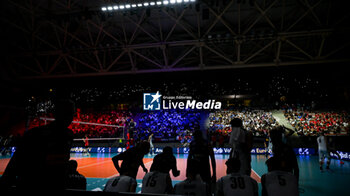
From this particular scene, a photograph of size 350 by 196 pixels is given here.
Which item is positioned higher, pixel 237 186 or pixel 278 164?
pixel 278 164

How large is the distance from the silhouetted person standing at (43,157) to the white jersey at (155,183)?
122cm

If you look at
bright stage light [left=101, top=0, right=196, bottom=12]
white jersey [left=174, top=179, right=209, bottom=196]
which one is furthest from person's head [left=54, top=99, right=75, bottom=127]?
bright stage light [left=101, top=0, right=196, bottom=12]

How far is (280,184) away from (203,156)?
138 cm

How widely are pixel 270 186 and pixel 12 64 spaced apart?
21260mm

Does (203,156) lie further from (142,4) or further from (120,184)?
(142,4)

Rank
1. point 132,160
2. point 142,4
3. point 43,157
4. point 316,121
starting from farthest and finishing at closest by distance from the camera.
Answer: point 316,121 → point 142,4 → point 132,160 → point 43,157

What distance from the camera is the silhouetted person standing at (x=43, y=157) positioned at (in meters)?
1.43

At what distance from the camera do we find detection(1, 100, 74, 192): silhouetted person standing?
1434mm

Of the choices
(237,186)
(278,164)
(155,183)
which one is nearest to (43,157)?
(155,183)

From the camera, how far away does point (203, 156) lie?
357 cm

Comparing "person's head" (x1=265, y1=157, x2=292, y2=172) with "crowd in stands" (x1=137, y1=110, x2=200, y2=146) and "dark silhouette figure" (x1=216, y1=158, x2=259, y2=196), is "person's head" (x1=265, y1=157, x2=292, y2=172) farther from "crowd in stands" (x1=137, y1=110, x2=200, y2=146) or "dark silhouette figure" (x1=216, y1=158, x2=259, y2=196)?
"crowd in stands" (x1=137, y1=110, x2=200, y2=146)

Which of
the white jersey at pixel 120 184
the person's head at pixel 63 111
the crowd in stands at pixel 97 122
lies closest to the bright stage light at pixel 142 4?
the white jersey at pixel 120 184

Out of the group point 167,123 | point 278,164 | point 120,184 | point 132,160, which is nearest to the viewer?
point 120,184

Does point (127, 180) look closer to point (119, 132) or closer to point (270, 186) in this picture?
point (270, 186)
